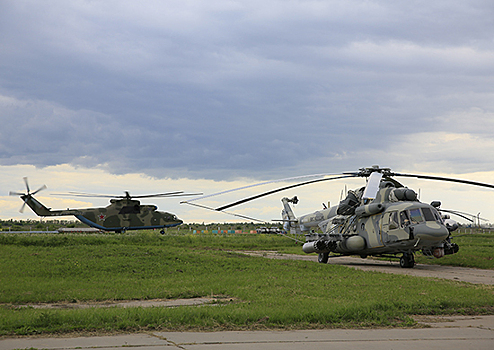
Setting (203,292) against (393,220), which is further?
(393,220)

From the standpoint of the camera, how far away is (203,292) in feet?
43.6

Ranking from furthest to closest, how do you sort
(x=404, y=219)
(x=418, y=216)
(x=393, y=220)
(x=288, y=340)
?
1. (x=393, y=220)
2. (x=404, y=219)
3. (x=418, y=216)
4. (x=288, y=340)

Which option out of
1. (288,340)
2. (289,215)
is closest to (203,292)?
(288,340)

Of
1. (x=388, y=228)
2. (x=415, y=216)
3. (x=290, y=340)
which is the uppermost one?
(x=415, y=216)

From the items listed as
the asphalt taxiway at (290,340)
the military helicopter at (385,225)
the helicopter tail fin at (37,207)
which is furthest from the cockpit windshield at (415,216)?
the helicopter tail fin at (37,207)

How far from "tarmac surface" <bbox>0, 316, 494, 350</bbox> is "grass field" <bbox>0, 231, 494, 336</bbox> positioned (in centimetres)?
60

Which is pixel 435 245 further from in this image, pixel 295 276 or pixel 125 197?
pixel 125 197

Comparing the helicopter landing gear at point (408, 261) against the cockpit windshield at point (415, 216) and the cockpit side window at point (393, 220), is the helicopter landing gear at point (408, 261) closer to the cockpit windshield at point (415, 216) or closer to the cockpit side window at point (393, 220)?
the cockpit side window at point (393, 220)

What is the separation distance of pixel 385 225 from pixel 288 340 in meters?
16.8

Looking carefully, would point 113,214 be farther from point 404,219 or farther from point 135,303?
point 135,303

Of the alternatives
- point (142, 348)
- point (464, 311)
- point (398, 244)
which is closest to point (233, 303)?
point (142, 348)

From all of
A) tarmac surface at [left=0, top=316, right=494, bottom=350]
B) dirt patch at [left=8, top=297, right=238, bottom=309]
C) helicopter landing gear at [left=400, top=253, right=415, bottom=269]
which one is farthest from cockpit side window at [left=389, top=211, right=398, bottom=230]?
tarmac surface at [left=0, top=316, right=494, bottom=350]

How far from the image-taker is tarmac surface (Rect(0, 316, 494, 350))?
714 centimetres

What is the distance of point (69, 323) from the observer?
336 inches
